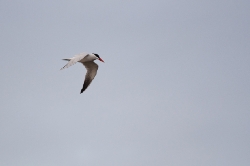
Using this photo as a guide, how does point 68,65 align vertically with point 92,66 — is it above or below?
below

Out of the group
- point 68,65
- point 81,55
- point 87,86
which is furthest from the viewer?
point 87,86

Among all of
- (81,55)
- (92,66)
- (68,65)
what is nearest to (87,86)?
(92,66)

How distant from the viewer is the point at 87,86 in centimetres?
4003

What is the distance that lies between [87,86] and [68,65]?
36.2ft

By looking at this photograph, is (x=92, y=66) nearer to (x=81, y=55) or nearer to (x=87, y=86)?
(x=87, y=86)

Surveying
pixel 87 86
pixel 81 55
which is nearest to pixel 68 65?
pixel 81 55

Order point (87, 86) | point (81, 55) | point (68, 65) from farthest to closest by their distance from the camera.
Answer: point (87, 86) < point (81, 55) < point (68, 65)

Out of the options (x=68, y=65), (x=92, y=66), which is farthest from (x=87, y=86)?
(x=68, y=65)

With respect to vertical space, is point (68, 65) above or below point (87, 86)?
below

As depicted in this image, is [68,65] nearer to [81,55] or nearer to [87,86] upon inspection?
[81,55]

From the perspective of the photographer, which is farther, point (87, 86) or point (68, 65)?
point (87, 86)

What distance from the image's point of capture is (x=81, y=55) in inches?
1372

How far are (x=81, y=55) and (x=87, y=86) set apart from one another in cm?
590

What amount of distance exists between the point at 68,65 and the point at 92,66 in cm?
1129
